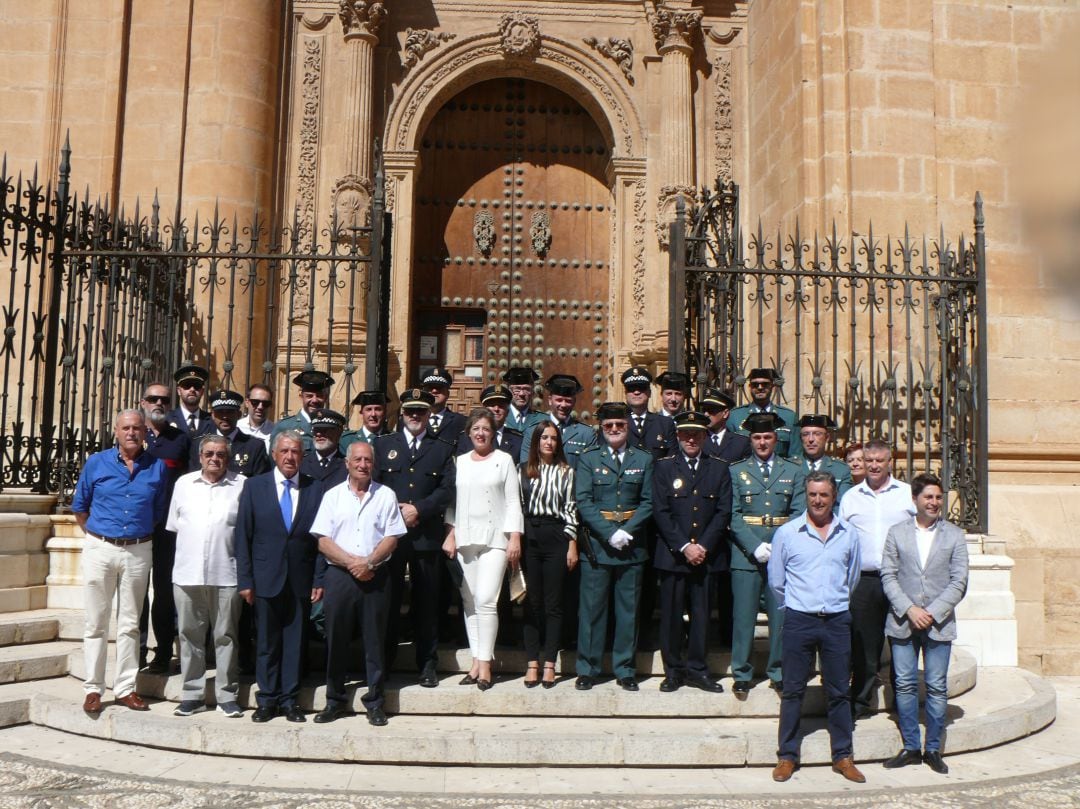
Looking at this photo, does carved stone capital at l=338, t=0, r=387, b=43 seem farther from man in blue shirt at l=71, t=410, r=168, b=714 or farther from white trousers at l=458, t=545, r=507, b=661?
white trousers at l=458, t=545, r=507, b=661

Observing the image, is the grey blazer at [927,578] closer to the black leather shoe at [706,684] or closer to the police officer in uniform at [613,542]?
the black leather shoe at [706,684]

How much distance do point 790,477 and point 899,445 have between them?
3917 mm

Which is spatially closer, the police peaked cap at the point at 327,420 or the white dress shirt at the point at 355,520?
the white dress shirt at the point at 355,520

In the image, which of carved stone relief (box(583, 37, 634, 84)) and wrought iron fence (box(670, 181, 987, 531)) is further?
carved stone relief (box(583, 37, 634, 84))

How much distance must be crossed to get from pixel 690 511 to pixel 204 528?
2864mm

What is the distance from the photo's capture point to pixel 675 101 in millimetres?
11797

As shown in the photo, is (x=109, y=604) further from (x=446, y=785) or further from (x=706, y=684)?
(x=706, y=684)

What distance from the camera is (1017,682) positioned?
7414 mm

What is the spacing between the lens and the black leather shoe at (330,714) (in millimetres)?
5766

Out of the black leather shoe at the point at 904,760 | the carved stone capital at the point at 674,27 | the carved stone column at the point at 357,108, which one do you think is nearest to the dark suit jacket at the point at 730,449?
the black leather shoe at the point at 904,760

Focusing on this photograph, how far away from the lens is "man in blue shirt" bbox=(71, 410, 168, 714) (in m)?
5.96

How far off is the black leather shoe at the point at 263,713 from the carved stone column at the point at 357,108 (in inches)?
263

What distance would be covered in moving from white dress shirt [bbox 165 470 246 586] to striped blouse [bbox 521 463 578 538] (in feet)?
5.75

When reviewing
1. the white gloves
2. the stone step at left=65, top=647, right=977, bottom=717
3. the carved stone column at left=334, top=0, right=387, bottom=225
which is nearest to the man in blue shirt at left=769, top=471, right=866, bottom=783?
the stone step at left=65, top=647, right=977, bottom=717
